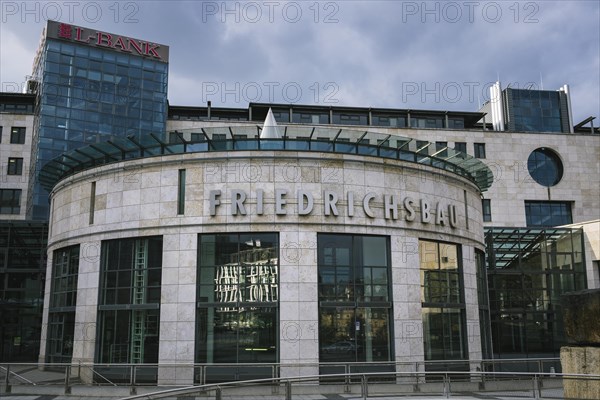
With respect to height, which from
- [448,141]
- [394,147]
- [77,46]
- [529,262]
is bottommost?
[529,262]

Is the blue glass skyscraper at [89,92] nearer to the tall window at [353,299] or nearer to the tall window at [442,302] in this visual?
the tall window at [353,299]

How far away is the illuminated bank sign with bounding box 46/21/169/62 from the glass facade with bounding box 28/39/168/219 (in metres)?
0.58

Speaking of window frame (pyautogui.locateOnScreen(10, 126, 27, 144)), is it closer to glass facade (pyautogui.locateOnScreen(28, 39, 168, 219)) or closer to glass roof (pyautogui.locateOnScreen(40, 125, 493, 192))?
glass facade (pyautogui.locateOnScreen(28, 39, 168, 219))

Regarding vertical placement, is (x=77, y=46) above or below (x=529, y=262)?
above

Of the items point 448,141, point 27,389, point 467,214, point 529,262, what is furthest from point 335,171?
point 448,141

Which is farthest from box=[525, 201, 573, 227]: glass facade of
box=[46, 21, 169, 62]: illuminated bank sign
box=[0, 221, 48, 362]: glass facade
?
box=[0, 221, 48, 362]: glass facade

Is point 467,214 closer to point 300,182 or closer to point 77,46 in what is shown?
point 300,182

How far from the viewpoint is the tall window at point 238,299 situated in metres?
21.2

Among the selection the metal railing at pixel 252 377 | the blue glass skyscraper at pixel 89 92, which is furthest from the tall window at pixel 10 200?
the metal railing at pixel 252 377

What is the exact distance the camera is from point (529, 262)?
3794 cm

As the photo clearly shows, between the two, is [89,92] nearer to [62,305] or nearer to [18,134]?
[18,134]

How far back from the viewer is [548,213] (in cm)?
5981

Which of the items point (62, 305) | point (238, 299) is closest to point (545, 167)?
point (238, 299)

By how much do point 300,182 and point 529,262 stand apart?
71.6 feet
